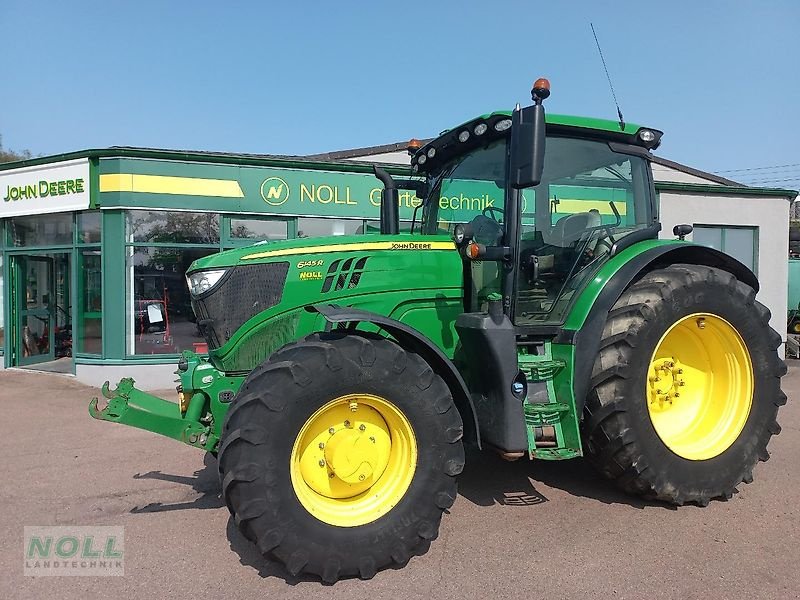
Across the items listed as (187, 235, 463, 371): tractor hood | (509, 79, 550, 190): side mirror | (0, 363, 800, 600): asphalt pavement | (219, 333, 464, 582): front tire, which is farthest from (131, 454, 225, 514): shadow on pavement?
(509, 79, 550, 190): side mirror

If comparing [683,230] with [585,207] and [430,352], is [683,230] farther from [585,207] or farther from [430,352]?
[430,352]

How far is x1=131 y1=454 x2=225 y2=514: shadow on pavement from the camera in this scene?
4332 millimetres

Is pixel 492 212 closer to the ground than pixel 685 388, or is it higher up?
higher up

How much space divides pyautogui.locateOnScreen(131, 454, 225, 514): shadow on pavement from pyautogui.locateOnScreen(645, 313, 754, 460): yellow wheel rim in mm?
3192

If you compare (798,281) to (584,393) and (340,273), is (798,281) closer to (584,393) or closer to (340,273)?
(584,393)

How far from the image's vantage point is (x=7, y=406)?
26.5 ft

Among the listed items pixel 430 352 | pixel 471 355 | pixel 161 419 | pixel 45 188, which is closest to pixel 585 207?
pixel 471 355

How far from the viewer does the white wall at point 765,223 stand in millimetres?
12430

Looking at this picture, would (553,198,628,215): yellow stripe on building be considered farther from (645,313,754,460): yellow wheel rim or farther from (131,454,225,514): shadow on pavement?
(131,454,225,514): shadow on pavement

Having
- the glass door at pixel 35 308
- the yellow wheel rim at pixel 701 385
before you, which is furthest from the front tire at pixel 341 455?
the glass door at pixel 35 308

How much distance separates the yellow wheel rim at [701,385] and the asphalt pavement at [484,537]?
47cm

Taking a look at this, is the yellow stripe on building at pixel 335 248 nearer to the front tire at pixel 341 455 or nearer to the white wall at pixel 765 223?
the front tire at pixel 341 455

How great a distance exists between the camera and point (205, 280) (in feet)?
12.8

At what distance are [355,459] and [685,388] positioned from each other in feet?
8.70
